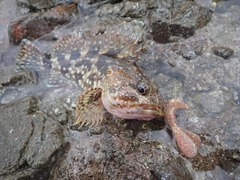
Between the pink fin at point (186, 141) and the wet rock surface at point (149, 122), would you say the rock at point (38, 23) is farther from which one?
the pink fin at point (186, 141)

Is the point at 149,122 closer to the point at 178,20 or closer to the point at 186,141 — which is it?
the point at 186,141

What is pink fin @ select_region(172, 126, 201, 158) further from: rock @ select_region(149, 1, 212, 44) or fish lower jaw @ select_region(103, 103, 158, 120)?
rock @ select_region(149, 1, 212, 44)

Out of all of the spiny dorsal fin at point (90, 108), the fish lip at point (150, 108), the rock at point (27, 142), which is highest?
the fish lip at point (150, 108)

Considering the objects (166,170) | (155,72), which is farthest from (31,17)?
(166,170)

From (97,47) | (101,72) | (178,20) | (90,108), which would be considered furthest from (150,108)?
(178,20)

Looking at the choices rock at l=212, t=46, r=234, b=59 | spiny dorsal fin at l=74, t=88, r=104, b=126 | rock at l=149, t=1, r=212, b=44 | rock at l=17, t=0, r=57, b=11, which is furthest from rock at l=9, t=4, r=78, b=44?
rock at l=212, t=46, r=234, b=59

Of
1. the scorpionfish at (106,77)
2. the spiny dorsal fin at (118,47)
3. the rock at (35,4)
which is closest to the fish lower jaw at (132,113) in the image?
the scorpionfish at (106,77)
